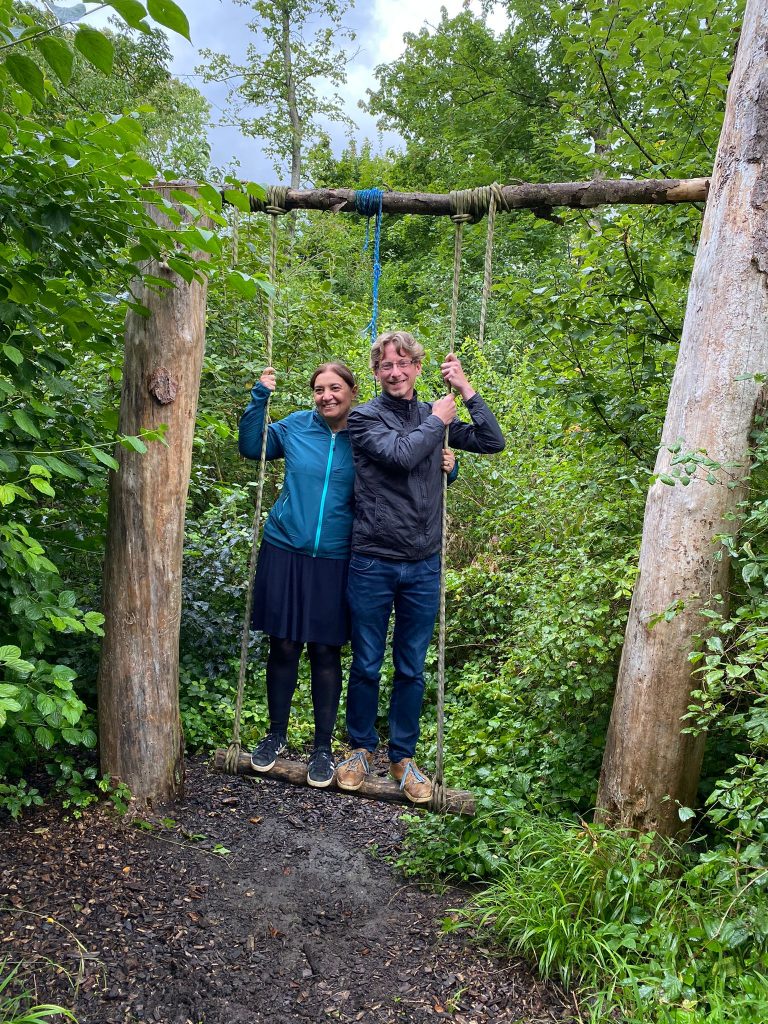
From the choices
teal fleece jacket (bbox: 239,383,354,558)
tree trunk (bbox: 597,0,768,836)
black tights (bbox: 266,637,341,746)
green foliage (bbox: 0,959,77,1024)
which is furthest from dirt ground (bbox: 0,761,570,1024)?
teal fleece jacket (bbox: 239,383,354,558)

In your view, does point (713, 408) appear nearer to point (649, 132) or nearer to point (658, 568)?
A: point (658, 568)

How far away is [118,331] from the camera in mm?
3393

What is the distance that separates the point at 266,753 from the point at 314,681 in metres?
0.37

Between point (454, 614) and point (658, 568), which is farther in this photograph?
point (454, 614)

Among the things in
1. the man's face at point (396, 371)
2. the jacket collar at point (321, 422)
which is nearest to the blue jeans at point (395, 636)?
the jacket collar at point (321, 422)

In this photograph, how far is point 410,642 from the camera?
3160mm

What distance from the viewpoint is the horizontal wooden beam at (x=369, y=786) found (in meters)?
3.03

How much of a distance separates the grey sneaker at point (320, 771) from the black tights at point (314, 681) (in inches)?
3.1

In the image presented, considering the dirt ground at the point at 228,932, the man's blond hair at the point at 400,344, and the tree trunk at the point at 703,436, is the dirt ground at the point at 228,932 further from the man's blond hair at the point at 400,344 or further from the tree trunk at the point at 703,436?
the man's blond hair at the point at 400,344

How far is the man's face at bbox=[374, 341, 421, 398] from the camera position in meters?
3.03

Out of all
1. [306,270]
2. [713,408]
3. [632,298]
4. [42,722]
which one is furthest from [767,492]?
[306,270]

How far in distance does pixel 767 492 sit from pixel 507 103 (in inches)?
488

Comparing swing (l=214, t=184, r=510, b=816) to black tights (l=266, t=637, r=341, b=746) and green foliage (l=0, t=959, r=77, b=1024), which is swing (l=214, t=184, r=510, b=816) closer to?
black tights (l=266, t=637, r=341, b=746)

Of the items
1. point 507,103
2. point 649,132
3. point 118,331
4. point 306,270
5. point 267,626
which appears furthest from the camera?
point 507,103
